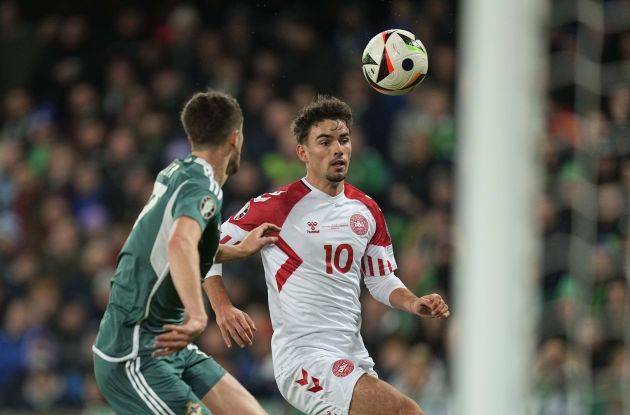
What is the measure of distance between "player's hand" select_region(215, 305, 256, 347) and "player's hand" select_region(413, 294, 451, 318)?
88 centimetres

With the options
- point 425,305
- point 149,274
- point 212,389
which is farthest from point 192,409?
point 425,305

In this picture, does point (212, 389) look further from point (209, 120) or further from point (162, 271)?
point (209, 120)

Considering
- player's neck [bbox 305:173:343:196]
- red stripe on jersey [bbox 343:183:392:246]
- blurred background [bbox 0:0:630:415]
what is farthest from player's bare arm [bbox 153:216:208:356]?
blurred background [bbox 0:0:630:415]

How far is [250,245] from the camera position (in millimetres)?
6078

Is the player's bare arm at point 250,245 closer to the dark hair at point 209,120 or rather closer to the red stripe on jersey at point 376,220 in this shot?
the red stripe on jersey at point 376,220

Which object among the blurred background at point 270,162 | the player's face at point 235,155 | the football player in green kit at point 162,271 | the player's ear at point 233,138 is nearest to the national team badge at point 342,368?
Result: the football player in green kit at point 162,271

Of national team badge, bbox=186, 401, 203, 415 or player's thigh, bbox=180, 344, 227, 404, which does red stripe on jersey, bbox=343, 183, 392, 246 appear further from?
national team badge, bbox=186, 401, 203, 415

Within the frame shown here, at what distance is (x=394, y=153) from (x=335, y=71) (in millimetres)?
1366

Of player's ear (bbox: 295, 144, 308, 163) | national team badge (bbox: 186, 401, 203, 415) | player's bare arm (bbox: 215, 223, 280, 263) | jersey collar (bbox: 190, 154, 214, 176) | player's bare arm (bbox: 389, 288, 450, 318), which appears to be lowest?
national team badge (bbox: 186, 401, 203, 415)

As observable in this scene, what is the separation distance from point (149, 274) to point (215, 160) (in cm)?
60

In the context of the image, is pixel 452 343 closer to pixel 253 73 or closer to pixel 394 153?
pixel 394 153

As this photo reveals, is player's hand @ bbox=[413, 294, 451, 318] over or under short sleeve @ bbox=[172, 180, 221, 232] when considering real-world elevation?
under

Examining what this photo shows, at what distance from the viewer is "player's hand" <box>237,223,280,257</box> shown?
6039 millimetres

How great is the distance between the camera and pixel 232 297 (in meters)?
11.1
